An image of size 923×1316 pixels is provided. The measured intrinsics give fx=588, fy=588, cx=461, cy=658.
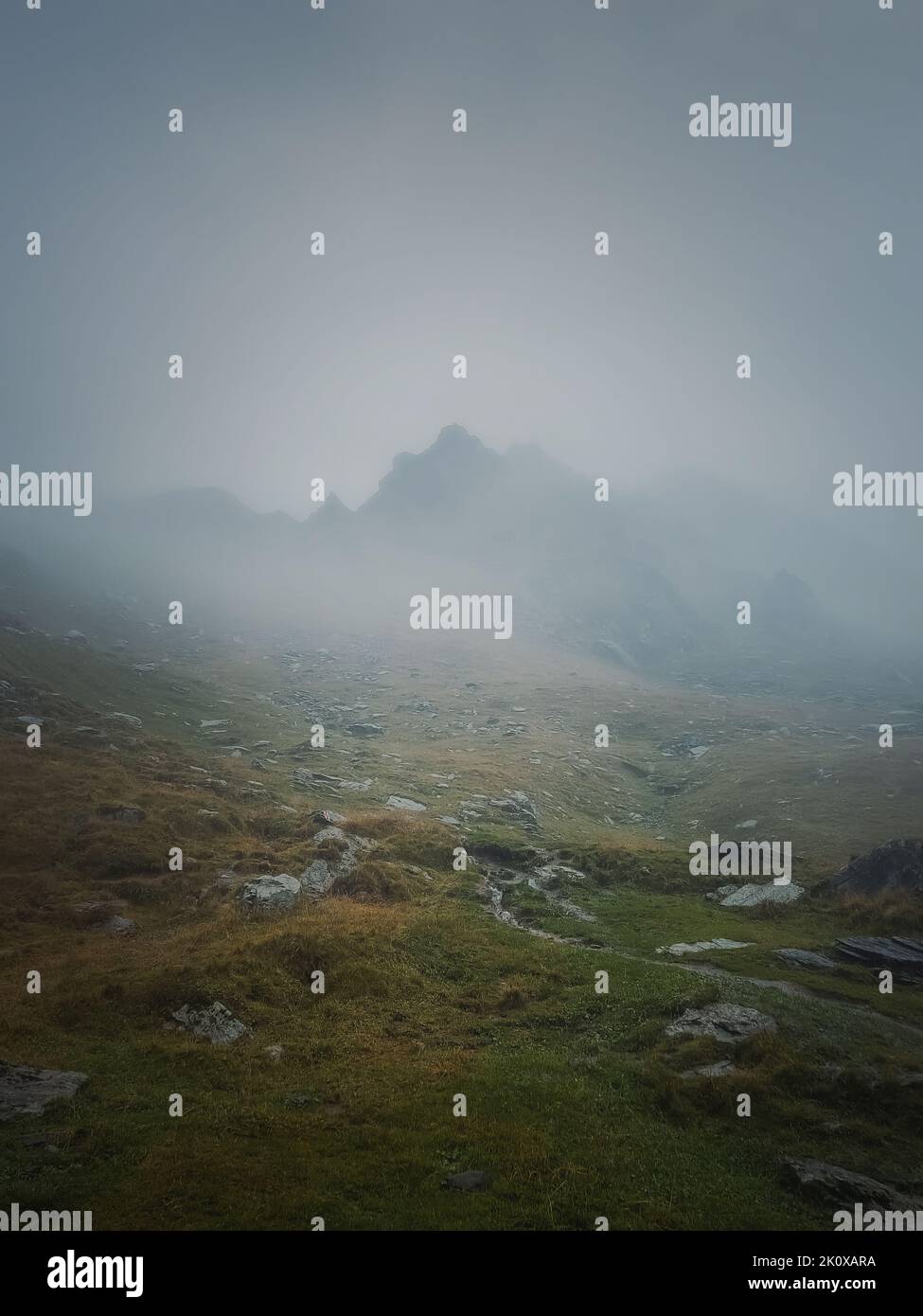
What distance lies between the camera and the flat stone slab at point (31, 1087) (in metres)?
15.7

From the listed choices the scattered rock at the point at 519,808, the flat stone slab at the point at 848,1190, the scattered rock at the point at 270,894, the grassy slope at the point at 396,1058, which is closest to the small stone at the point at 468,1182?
the grassy slope at the point at 396,1058

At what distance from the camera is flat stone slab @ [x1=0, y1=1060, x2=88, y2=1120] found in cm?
1566

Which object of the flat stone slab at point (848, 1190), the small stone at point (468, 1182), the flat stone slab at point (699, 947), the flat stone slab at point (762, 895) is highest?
the flat stone slab at point (762, 895)

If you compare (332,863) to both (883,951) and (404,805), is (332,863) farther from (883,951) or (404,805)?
(883,951)

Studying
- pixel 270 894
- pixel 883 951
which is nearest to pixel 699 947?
pixel 883 951

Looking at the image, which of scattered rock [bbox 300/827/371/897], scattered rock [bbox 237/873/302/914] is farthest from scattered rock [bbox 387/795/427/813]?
scattered rock [bbox 237/873/302/914]

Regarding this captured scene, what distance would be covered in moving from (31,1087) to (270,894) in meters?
14.8

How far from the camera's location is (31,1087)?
54.6ft

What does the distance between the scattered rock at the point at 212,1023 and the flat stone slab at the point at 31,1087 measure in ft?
12.8

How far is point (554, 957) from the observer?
28.6 m

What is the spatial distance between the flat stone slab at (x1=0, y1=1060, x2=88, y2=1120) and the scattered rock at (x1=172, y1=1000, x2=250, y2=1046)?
12.8 feet

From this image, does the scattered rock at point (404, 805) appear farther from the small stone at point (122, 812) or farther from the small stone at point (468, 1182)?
the small stone at point (468, 1182)
